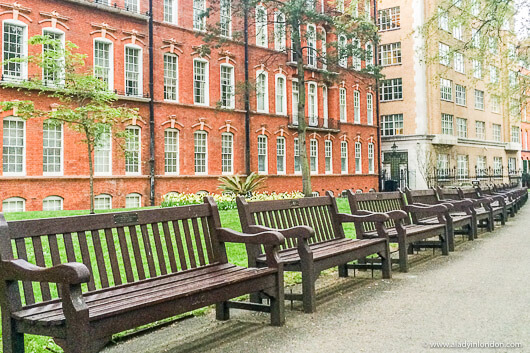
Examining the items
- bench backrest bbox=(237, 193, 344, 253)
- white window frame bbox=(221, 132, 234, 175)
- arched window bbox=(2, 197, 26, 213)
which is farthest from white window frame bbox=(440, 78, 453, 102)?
bench backrest bbox=(237, 193, 344, 253)

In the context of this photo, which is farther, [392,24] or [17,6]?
[392,24]

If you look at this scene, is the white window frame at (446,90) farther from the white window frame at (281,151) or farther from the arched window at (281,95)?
the white window frame at (281,151)

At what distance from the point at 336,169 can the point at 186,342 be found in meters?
32.6

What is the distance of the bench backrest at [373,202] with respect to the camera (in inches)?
292

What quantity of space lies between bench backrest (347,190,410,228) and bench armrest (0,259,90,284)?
4778mm

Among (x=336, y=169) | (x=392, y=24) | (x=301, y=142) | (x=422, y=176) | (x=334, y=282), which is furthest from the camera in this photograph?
(x=392, y=24)

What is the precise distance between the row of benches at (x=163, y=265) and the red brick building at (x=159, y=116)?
15995 millimetres

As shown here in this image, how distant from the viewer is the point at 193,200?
2011 cm

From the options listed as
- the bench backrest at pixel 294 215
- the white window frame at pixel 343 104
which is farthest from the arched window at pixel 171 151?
the bench backrest at pixel 294 215

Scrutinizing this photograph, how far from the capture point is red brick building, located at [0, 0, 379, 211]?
20453mm

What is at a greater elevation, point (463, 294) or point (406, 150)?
point (406, 150)

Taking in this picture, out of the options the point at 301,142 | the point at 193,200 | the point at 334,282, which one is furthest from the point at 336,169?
the point at 334,282

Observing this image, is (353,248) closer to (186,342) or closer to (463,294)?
(463,294)

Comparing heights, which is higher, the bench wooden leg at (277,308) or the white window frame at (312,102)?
the white window frame at (312,102)
